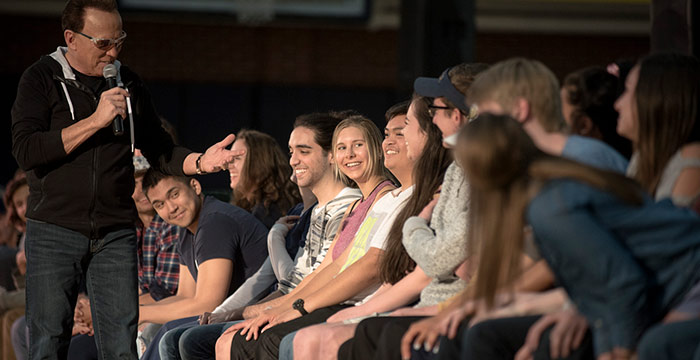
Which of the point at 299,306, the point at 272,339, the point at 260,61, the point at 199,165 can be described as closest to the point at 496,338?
the point at 272,339

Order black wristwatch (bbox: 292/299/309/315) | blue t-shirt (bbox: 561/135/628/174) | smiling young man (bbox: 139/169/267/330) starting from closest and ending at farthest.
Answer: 1. blue t-shirt (bbox: 561/135/628/174)
2. black wristwatch (bbox: 292/299/309/315)
3. smiling young man (bbox: 139/169/267/330)

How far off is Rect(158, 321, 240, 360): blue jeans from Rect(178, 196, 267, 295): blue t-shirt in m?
0.37

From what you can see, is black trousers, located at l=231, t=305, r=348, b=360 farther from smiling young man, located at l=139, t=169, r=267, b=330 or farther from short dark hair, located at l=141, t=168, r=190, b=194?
short dark hair, located at l=141, t=168, r=190, b=194

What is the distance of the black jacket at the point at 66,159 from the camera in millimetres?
2791

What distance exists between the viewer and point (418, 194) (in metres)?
2.73

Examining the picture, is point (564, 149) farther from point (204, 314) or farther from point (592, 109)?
point (204, 314)

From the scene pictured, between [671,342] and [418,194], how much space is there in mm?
1191

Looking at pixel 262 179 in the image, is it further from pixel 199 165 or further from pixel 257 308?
pixel 199 165

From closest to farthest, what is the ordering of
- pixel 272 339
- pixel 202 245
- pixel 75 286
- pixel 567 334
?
pixel 567 334, pixel 75 286, pixel 272 339, pixel 202 245

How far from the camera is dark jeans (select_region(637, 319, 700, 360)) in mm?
1624

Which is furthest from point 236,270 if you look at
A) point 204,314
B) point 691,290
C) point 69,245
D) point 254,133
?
point 691,290

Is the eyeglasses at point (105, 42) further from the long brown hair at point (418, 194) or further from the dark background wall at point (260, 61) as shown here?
the dark background wall at point (260, 61)

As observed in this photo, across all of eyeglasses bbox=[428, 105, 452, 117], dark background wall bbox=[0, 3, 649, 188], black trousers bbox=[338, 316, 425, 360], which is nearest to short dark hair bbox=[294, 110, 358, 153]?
eyeglasses bbox=[428, 105, 452, 117]

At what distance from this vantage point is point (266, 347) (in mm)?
2967
